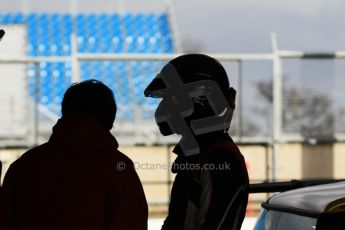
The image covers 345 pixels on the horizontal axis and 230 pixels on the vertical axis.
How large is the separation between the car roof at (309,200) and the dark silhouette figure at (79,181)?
2.03ft

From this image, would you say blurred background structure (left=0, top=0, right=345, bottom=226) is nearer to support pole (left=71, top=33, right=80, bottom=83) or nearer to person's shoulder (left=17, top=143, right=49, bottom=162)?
support pole (left=71, top=33, right=80, bottom=83)

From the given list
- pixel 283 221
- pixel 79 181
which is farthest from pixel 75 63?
pixel 79 181

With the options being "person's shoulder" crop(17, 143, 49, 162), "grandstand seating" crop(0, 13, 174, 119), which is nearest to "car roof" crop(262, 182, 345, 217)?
"person's shoulder" crop(17, 143, 49, 162)

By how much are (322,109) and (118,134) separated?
2.66 metres

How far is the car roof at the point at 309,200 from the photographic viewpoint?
3.01 m

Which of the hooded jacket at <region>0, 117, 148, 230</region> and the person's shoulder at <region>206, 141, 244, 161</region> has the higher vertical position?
the person's shoulder at <region>206, 141, 244, 161</region>

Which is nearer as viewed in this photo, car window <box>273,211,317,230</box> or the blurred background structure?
car window <box>273,211,317,230</box>

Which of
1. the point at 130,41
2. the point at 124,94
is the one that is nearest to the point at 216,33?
the point at 130,41

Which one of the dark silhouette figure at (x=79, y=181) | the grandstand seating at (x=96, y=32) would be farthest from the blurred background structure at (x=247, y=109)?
the grandstand seating at (x=96, y=32)

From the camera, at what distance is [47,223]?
293cm

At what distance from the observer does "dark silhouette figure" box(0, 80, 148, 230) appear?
9.59 ft

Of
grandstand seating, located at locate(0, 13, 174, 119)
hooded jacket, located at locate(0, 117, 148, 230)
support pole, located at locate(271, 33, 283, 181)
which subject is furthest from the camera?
grandstand seating, located at locate(0, 13, 174, 119)

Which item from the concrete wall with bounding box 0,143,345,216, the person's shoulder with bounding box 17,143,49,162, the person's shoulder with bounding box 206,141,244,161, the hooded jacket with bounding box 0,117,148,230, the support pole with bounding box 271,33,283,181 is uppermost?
the person's shoulder with bounding box 206,141,244,161

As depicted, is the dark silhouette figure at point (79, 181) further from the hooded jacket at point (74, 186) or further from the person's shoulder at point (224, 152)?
the person's shoulder at point (224, 152)
